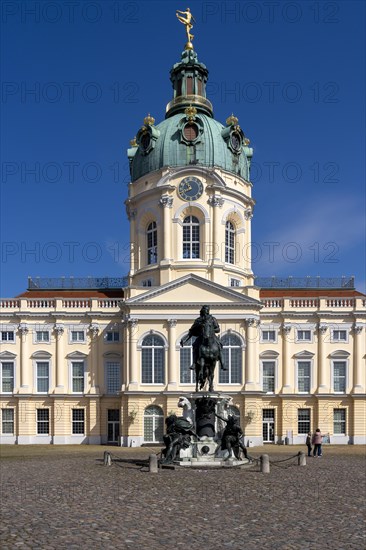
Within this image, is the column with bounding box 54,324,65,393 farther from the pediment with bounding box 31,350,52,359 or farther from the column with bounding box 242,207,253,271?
the column with bounding box 242,207,253,271

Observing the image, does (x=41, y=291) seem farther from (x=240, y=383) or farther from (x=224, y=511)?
(x=224, y=511)

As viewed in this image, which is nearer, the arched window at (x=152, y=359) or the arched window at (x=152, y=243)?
the arched window at (x=152, y=359)

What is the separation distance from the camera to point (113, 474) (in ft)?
77.9

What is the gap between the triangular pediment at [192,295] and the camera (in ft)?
Result: 158

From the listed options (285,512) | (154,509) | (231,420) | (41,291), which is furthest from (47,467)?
(41,291)

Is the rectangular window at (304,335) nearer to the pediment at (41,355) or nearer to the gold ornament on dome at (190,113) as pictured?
the gold ornament on dome at (190,113)

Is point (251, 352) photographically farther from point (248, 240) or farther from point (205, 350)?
point (205, 350)

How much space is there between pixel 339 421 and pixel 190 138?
26.7 meters

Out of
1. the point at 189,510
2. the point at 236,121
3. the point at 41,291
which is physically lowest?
the point at 189,510

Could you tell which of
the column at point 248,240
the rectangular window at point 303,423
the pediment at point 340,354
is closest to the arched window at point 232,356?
the rectangular window at point 303,423

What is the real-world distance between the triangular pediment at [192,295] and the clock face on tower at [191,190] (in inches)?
308

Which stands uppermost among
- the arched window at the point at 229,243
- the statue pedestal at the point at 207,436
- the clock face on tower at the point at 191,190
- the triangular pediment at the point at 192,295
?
the clock face on tower at the point at 191,190

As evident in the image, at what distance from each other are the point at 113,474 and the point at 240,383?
83.5ft

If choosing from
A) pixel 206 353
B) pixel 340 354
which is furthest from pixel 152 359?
pixel 206 353
